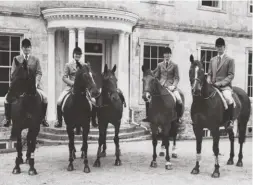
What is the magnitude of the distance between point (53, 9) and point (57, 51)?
1.75 metres

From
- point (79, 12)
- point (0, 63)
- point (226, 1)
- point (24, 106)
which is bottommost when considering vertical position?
point (24, 106)

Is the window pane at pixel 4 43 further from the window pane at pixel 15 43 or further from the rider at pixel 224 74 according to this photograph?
the rider at pixel 224 74

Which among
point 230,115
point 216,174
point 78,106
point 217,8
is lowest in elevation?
point 216,174

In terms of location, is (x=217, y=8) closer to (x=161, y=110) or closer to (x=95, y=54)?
(x=95, y=54)

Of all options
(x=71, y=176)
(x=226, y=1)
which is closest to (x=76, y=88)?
(x=71, y=176)

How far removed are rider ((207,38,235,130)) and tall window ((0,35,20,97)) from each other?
776 cm

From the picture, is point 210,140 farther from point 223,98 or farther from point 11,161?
point 11,161

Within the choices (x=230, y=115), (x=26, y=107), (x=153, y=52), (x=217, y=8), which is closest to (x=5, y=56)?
(x=26, y=107)

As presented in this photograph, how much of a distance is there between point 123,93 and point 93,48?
252 cm

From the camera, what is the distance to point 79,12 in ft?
41.9

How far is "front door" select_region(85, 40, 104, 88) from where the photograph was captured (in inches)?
577

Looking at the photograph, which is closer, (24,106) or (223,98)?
(24,106)

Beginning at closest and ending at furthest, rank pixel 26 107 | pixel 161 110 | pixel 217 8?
pixel 26 107, pixel 161 110, pixel 217 8

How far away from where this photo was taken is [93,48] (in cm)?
1477
